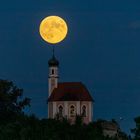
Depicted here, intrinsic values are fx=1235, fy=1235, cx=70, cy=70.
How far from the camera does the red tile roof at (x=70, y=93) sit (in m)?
151

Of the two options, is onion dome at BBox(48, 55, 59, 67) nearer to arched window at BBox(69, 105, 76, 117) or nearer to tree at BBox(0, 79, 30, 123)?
arched window at BBox(69, 105, 76, 117)

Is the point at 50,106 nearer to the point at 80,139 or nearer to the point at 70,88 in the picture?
the point at 70,88

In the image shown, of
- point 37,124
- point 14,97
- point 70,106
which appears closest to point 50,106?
point 70,106

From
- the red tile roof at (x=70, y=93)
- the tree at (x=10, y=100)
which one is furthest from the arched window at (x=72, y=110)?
the tree at (x=10, y=100)

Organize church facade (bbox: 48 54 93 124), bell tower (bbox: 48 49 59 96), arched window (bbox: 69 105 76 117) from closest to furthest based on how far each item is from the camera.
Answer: church facade (bbox: 48 54 93 124) < arched window (bbox: 69 105 76 117) < bell tower (bbox: 48 49 59 96)

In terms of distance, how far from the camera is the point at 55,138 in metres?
54.0

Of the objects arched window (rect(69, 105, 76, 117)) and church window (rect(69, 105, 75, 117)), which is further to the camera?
arched window (rect(69, 105, 76, 117))

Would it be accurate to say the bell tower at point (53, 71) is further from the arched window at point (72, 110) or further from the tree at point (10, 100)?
the tree at point (10, 100)

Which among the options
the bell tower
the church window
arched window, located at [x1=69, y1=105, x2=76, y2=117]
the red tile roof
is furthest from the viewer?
the bell tower

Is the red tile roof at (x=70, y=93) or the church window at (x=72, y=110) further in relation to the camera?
the church window at (x=72, y=110)

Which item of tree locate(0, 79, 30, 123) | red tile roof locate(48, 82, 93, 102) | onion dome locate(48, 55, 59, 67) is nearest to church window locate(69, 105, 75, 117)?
red tile roof locate(48, 82, 93, 102)

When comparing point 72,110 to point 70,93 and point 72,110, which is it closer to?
point 72,110

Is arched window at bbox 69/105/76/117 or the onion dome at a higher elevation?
the onion dome

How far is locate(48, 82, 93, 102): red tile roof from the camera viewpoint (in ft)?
495
